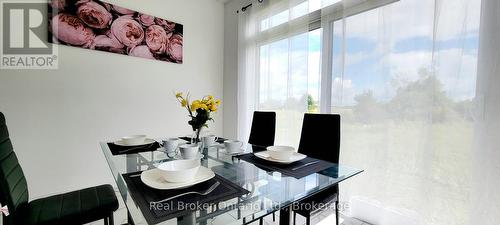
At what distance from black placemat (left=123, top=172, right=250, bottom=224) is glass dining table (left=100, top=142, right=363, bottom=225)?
0.06 feet

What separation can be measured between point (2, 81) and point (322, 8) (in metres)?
3.02

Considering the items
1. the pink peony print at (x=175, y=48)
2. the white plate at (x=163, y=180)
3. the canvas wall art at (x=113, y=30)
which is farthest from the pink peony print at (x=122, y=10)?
the white plate at (x=163, y=180)

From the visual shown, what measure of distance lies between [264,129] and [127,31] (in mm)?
1920

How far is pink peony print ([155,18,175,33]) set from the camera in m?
2.66

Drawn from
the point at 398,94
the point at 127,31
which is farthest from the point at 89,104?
the point at 398,94

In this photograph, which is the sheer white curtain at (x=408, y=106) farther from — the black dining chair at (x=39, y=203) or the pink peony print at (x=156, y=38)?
the pink peony print at (x=156, y=38)

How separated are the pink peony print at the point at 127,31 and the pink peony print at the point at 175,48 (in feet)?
1.13

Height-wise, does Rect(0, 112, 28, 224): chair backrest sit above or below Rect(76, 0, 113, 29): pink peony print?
below

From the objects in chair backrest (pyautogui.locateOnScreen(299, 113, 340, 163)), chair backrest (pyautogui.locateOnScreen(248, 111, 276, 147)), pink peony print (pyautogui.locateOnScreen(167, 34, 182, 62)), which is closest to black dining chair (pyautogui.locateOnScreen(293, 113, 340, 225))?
chair backrest (pyautogui.locateOnScreen(299, 113, 340, 163))

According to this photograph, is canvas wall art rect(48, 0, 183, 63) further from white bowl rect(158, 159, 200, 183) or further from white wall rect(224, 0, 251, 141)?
white bowl rect(158, 159, 200, 183)

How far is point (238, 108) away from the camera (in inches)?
119

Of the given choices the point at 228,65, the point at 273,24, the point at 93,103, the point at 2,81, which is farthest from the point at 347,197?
the point at 2,81

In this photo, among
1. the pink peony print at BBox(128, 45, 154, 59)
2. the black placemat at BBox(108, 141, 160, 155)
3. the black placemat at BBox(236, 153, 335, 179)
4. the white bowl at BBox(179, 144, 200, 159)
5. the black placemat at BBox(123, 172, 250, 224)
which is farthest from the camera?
the pink peony print at BBox(128, 45, 154, 59)

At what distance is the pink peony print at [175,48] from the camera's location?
2.76 metres
